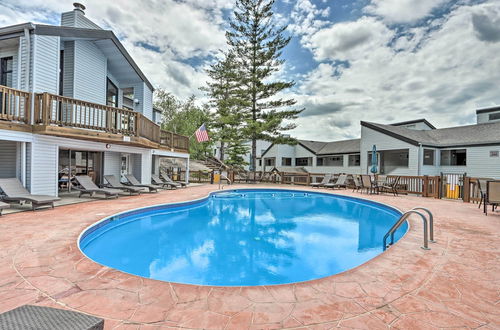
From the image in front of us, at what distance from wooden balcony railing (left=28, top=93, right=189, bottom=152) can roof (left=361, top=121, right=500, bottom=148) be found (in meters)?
16.6

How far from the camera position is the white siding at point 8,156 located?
28.8 feet

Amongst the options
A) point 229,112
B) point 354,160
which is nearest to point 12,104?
point 229,112

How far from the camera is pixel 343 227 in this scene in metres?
7.54

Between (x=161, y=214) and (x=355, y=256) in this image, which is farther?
(x=161, y=214)

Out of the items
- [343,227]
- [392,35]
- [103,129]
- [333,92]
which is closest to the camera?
[343,227]

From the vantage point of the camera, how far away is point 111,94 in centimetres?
1341

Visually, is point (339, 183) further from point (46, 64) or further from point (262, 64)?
point (46, 64)

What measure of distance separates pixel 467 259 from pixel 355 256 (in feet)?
5.98

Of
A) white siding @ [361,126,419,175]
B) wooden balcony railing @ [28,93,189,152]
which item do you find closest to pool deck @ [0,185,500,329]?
wooden balcony railing @ [28,93,189,152]

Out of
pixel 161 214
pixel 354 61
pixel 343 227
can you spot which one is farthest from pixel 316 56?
pixel 161 214

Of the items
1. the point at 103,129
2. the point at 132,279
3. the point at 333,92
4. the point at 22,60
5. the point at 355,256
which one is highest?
the point at 333,92

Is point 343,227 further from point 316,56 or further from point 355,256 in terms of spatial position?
point 316,56

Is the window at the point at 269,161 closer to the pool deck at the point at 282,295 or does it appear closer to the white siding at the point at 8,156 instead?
the white siding at the point at 8,156

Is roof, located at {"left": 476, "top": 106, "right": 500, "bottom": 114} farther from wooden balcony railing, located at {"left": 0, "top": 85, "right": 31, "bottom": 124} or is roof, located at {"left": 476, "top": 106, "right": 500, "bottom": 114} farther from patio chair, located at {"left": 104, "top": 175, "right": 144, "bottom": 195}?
wooden balcony railing, located at {"left": 0, "top": 85, "right": 31, "bottom": 124}
